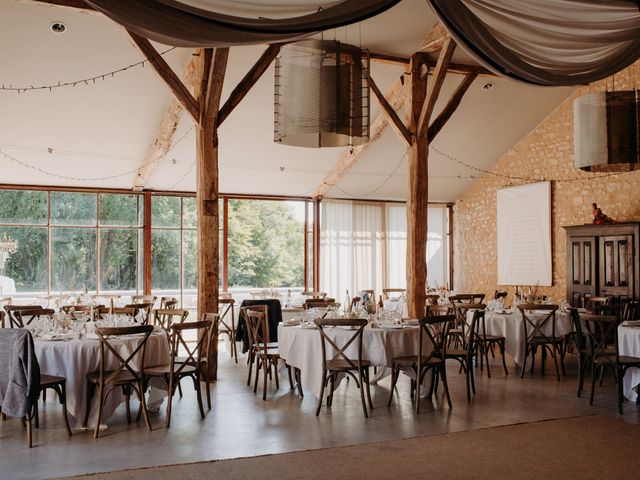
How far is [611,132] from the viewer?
23.3ft

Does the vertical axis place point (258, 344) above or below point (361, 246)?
below

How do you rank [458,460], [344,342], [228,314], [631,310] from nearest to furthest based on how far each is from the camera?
[458,460] < [344,342] < [631,310] < [228,314]

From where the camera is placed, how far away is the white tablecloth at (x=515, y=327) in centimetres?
788

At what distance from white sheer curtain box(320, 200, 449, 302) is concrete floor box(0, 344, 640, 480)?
6724 millimetres

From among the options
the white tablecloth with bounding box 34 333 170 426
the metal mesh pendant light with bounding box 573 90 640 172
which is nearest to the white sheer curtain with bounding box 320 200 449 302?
the metal mesh pendant light with bounding box 573 90 640 172

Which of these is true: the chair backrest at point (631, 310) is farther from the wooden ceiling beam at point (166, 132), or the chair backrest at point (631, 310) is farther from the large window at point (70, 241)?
the large window at point (70, 241)

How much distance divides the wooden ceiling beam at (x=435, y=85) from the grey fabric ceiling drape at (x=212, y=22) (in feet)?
21.9

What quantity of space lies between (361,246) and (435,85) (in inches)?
223

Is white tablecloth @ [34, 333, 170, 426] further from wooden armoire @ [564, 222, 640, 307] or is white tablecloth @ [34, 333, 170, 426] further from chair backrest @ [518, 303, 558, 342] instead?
wooden armoire @ [564, 222, 640, 307]

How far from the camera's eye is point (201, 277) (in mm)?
7543

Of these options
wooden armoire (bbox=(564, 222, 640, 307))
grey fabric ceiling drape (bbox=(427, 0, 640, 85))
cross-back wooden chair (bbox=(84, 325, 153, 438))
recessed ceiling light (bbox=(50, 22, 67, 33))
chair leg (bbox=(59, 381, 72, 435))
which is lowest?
chair leg (bbox=(59, 381, 72, 435))

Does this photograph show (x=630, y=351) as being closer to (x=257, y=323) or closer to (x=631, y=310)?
(x=631, y=310)

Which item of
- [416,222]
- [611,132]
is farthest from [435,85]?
[611,132]

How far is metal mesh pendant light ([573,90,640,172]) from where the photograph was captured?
7.01 meters
